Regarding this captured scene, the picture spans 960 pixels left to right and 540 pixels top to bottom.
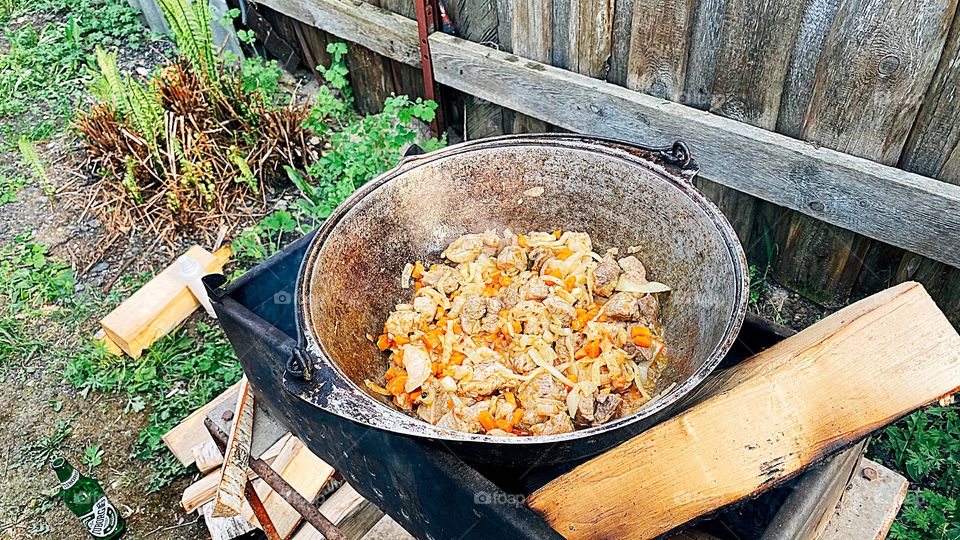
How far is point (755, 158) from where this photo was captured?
289 centimetres

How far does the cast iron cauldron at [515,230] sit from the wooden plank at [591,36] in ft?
3.16

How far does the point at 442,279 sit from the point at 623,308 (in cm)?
64

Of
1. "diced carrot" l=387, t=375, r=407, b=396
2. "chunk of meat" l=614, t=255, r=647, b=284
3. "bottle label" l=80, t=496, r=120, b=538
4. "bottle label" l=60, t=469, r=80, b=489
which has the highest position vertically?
"chunk of meat" l=614, t=255, r=647, b=284

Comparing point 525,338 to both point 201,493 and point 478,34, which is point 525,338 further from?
point 478,34

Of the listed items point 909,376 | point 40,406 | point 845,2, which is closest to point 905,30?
point 845,2

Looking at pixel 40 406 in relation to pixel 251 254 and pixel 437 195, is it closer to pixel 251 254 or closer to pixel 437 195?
pixel 251 254

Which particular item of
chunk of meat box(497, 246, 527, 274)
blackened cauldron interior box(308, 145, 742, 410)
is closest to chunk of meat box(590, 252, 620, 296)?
blackened cauldron interior box(308, 145, 742, 410)

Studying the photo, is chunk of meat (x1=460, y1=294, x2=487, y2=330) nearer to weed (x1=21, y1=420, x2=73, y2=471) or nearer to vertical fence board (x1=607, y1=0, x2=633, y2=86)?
vertical fence board (x1=607, y1=0, x2=633, y2=86)

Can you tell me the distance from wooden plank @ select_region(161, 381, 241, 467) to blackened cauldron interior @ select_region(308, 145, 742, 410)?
1.23 meters

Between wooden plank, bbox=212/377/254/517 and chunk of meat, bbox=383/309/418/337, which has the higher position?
chunk of meat, bbox=383/309/418/337

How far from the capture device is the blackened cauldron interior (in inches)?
80.0

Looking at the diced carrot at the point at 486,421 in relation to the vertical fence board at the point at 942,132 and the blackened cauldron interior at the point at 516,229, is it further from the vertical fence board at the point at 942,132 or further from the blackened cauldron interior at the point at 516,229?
the vertical fence board at the point at 942,132

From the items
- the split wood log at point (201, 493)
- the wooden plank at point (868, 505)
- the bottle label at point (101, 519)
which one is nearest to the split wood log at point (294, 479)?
the split wood log at point (201, 493)

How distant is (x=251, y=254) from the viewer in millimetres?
4125
